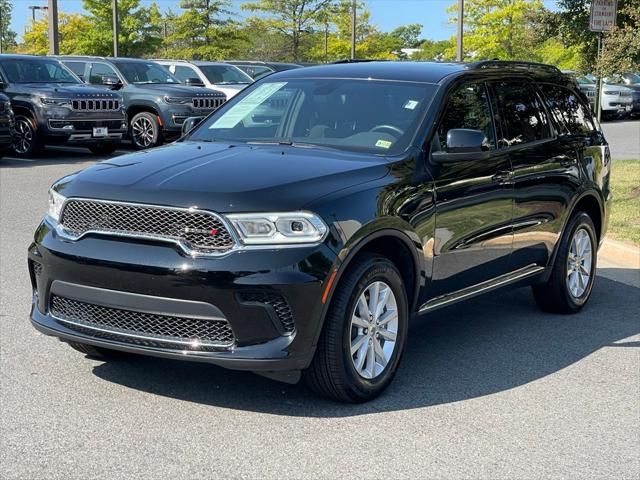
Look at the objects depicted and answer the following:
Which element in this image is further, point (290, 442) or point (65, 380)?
point (65, 380)

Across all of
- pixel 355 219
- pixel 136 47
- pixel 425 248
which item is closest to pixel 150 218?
pixel 355 219

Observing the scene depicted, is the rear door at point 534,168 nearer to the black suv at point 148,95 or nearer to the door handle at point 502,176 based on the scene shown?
the door handle at point 502,176

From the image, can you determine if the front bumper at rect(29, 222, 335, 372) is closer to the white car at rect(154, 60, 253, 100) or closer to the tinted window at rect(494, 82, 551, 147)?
the tinted window at rect(494, 82, 551, 147)

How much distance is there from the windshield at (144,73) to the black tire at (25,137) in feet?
9.69

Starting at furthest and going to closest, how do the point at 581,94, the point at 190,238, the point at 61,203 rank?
the point at 581,94 < the point at 61,203 < the point at 190,238

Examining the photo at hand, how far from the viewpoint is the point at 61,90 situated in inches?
706

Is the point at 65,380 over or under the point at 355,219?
under

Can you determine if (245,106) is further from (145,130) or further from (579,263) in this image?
(145,130)

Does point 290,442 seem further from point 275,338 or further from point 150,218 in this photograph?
point 150,218

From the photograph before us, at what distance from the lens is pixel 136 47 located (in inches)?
2179

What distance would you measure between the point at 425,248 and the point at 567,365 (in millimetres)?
1286

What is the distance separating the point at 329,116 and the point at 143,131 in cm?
1438

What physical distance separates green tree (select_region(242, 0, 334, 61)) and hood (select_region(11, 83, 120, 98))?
4226cm

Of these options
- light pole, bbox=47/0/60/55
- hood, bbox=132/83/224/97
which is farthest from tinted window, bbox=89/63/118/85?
light pole, bbox=47/0/60/55
